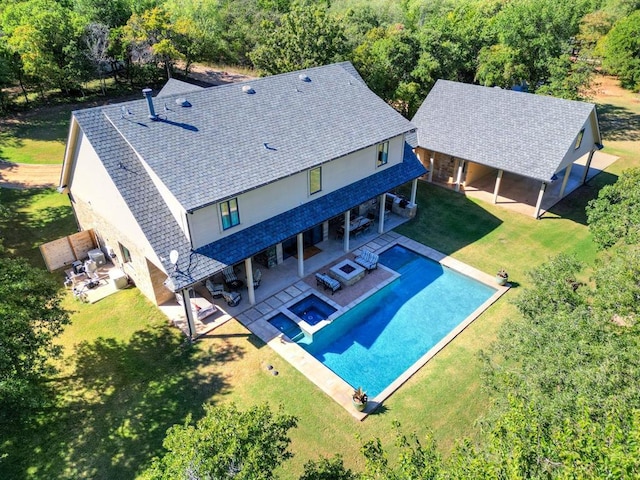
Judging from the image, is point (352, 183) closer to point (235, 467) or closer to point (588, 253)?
point (588, 253)

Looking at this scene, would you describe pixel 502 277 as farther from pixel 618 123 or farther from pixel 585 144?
pixel 618 123

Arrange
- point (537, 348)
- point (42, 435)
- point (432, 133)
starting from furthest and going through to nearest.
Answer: point (432, 133) < point (42, 435) < point (537, 348)

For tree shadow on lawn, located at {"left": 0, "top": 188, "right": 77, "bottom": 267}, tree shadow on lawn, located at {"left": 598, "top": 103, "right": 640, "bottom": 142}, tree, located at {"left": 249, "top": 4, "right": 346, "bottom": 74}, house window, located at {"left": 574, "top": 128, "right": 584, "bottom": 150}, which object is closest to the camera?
tree shadow on lawn, located at {"left": 0, "top": 188, "right": 77, "bottom": 267}

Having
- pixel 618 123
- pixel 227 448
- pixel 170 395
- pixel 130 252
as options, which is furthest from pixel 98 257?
pixel 618 123

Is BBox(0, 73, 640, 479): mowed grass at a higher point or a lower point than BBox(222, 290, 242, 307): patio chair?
lower

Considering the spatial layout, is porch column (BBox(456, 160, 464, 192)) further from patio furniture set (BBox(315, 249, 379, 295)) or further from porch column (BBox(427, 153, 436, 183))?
patio furniture set (BBox(315, 249, 379, 295))

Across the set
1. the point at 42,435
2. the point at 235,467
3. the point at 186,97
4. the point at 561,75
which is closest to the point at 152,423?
the point at 42,435

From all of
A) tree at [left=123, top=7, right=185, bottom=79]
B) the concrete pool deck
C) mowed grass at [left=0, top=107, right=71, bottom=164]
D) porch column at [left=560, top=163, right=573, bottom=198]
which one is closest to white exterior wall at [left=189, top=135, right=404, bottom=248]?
the concrete pool deck
